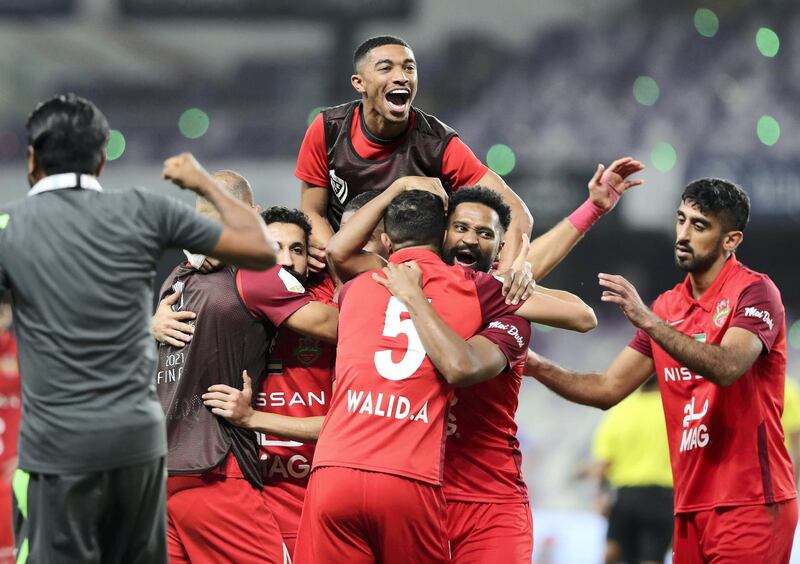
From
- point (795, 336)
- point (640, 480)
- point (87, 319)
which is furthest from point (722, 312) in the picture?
point (795, 336)

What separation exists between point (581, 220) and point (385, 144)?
3.31 ft

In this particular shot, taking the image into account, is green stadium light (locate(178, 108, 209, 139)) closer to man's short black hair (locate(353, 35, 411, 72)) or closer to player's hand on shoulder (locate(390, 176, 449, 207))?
man's short black hair (locate(353, 35, 411, 72))

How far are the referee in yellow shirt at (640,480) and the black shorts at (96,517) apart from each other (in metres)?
5.47

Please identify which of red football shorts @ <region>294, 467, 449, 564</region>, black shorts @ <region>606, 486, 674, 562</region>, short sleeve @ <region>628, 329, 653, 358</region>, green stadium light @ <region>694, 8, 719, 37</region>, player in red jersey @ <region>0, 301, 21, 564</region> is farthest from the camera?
green stadium light @ <region>694, 8, 719, 37</region>

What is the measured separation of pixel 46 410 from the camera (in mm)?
3568

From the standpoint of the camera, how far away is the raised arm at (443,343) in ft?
13.7

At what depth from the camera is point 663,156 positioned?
1670 centimetres

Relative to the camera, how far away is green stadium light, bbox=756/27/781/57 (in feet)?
57.9

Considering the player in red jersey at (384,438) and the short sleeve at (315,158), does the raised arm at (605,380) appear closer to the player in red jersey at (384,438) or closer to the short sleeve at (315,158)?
the player in red jersey at (384,438)

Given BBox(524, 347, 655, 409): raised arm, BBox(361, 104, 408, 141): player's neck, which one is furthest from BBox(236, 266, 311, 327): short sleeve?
BBox(524, 347, 655, 409): raised arm

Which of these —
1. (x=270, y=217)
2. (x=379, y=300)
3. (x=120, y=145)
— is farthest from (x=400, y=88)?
(x=120, y=145)

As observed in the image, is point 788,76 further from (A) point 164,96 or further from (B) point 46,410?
(B) point 46,410

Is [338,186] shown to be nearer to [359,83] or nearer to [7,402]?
[359,83]

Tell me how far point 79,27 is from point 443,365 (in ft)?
57.6
